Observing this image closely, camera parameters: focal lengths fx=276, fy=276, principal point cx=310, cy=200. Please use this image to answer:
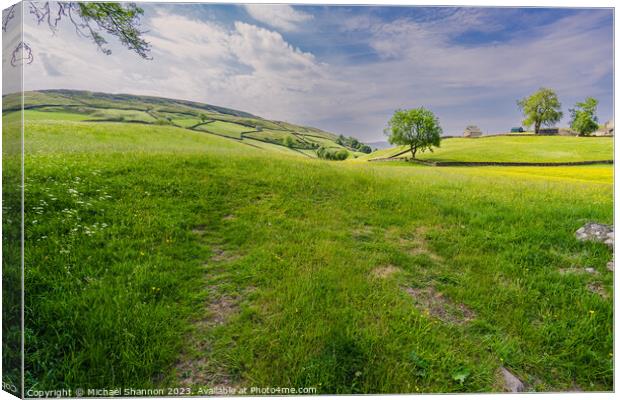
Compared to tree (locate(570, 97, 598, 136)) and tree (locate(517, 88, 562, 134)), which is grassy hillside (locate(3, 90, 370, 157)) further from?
tree (locate(570, 97, 598, 136))

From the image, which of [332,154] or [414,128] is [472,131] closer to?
[414,128]

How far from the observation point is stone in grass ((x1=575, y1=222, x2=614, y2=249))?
3.65m

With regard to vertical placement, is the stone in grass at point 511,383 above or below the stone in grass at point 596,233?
below

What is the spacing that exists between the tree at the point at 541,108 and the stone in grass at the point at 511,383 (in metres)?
3.39

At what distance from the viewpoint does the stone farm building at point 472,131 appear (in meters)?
4.30

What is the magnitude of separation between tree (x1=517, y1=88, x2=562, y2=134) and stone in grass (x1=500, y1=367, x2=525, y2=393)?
339 cm

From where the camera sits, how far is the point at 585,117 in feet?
12.9

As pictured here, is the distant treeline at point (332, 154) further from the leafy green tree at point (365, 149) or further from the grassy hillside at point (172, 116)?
the leafy green tree at point (365, 149)

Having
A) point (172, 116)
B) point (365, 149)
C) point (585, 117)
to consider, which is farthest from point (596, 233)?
point (172, 116)

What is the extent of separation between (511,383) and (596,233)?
247 centimetres

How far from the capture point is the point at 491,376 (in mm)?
2740

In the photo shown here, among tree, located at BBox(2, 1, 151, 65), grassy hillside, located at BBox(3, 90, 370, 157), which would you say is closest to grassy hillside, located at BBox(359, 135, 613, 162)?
grassy hillside, located at BBox(3, 90, 370, 157)

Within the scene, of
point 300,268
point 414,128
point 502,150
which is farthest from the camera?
point 502,150

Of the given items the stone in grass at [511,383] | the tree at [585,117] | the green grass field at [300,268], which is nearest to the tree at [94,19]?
the green grass field at [300,268]
